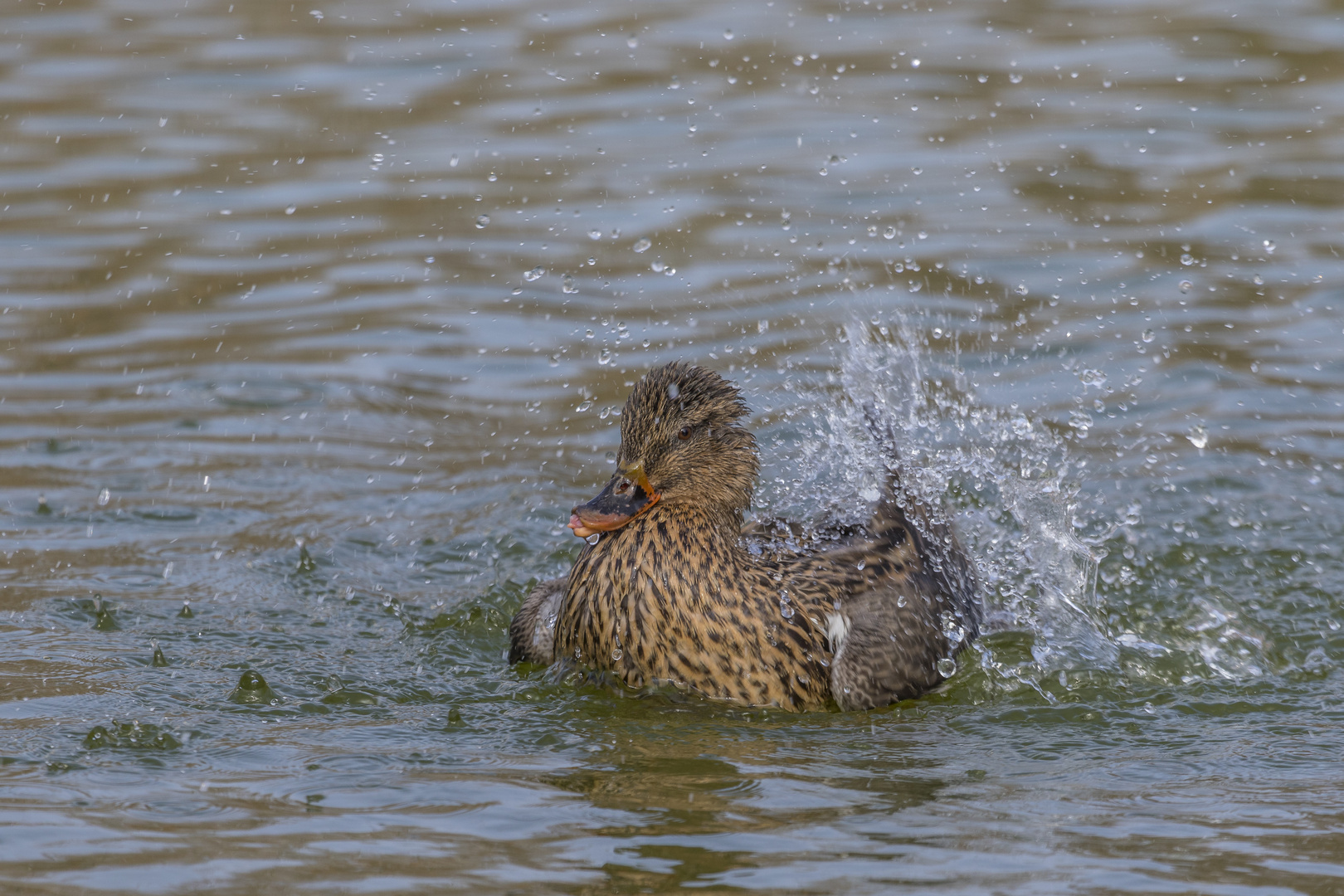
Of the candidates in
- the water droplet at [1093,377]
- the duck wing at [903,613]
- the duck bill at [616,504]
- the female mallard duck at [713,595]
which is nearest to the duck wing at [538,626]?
the female mallard duck at [713,595]

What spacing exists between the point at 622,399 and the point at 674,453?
3596 mm

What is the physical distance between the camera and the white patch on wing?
6250mm

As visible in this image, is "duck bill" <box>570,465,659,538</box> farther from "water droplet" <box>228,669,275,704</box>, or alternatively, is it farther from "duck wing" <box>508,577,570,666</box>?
"water droplet" <box>228,669,275,704</box>

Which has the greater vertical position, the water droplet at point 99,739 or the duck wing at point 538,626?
the duck wing at point 538,626

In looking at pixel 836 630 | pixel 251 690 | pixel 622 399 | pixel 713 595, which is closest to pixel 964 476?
pixel 622 399

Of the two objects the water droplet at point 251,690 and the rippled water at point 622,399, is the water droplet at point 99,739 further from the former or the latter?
the water droplet at point 251,690

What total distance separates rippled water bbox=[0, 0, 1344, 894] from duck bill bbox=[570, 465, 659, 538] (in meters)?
0.64

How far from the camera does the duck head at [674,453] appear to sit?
6.31 metres

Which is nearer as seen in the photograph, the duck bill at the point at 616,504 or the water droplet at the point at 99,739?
the water droplet at the point at 99,739

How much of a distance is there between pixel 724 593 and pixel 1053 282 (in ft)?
18.5

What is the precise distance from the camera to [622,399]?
9.92 metres

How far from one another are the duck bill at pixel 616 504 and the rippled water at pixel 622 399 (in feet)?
2.09

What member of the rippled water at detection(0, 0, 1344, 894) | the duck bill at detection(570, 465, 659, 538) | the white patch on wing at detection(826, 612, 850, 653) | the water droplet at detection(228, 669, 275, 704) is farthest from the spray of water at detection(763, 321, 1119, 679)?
the water droplet at detection(228, 669, 275, 704)

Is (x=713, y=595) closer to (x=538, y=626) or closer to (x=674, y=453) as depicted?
(x=674, y=453)
